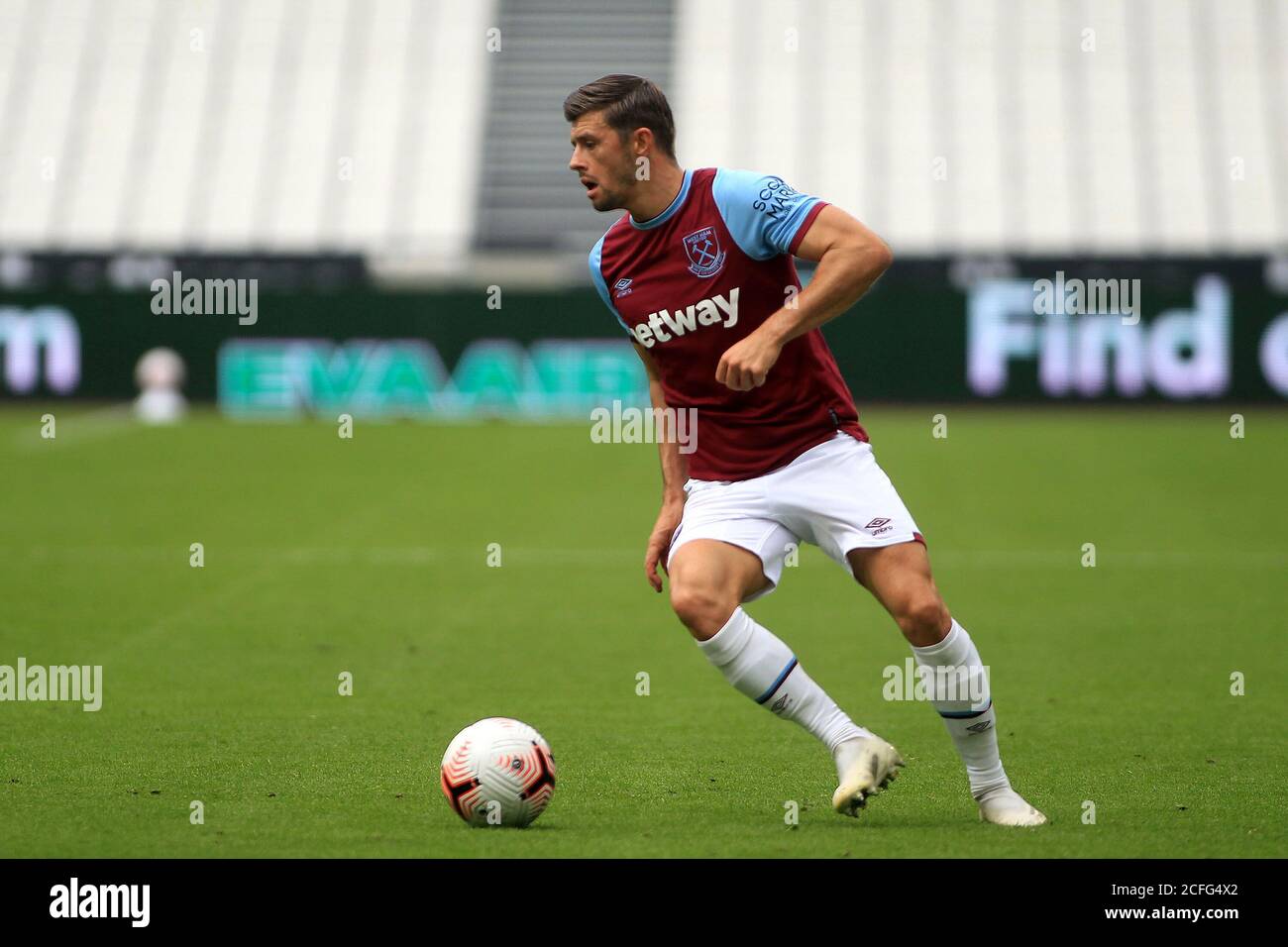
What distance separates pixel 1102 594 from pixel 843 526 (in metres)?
6.17

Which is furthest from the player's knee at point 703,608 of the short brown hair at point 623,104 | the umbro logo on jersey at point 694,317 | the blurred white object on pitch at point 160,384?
the blurred white object on pitch at point 160,384

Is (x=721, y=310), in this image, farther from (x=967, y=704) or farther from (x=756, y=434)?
(x=967, y=704)

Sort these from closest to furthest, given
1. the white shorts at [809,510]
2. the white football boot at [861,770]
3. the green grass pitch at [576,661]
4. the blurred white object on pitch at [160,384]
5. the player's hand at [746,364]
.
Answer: the player's hand at [746,364], the white football boot at [861,770], the green grass pitch at [576,661], the white shorts at [809,510], the blurred white object on pitch at [160,384]

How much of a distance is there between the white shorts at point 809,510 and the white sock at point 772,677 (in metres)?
0.20

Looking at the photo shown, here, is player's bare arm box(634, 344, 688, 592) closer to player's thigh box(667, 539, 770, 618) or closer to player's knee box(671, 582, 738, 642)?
player's thigh box(667, 539, 770, 618)

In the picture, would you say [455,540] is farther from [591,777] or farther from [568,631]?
[591,777]

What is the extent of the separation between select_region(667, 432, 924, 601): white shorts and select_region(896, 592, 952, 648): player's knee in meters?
0.21

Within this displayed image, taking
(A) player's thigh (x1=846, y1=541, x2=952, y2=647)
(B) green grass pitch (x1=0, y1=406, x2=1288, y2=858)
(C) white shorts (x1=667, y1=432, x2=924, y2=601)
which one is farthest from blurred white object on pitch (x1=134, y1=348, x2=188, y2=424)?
(A) player's thigh (x1=846, y1=541, x2=952, y2=647)

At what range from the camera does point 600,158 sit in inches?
230

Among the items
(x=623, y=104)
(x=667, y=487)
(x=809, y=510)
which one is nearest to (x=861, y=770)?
(x=809, y=510)

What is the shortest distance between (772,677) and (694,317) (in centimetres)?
114

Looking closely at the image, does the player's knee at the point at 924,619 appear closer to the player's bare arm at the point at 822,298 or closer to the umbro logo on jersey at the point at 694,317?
the player's bare arm at the point at 822,298

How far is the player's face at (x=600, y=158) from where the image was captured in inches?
229

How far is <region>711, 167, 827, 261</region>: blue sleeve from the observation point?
571 cm
